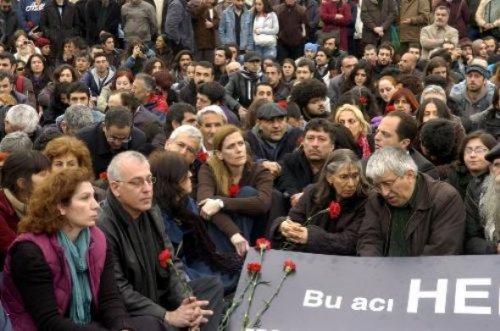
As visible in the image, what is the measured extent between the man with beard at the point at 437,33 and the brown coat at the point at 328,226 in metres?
11.0

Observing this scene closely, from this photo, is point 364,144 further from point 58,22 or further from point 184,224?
point 58,22

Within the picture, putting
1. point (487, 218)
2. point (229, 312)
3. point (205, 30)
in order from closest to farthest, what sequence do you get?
point (229, 312) < point (487, 218) < point (205, 30)

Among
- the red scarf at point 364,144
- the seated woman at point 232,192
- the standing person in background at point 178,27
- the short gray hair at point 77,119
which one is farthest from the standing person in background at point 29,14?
the seated woman at point 232,192

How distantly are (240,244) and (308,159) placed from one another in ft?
4.51

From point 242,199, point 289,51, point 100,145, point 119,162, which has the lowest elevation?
point 289,51

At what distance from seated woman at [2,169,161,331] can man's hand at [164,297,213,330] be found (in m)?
0.40

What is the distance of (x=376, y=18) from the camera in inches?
820

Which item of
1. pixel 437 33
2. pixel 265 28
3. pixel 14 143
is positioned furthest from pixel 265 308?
pixel 265 28

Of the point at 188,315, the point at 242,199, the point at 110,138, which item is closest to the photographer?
the point at 188,315

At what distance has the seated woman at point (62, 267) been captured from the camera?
6.11 metres

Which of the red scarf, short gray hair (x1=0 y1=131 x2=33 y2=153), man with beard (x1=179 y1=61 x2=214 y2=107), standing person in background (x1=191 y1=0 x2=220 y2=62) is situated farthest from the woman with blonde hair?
standing person in background (x1=191 y1=0 x2=220 y2=62)

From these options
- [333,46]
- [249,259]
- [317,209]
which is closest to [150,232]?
[249,259]

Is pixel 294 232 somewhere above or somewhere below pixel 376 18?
above

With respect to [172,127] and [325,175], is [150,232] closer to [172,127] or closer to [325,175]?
[325,175]
